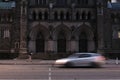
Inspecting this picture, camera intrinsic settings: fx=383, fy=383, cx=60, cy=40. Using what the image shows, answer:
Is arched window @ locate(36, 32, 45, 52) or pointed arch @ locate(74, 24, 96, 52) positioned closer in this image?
pointed arch @ locate(74, 24, 96, 52)

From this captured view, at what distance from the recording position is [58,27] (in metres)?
62.2

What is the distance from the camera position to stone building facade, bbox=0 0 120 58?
61.6 metres

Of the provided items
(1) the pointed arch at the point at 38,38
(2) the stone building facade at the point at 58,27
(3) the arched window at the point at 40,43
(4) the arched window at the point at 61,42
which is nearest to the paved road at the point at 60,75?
(2) the stone building facade at the point at 58,27

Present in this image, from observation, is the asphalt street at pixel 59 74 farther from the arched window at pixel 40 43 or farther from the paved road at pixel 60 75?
the arched window at pixel 40 43

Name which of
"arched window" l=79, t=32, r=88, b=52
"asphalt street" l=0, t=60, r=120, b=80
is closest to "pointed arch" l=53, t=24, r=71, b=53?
"arched window" l=79, t=32, r=88, b=52

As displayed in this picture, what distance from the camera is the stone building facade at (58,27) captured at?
202 ft

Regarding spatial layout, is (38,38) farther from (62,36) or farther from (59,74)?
(59,74)

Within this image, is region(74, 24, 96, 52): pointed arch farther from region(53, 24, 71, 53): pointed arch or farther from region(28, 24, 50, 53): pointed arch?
region(28, 24, 50, 53): pointed arch

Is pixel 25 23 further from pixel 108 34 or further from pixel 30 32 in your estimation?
pixel 108 34

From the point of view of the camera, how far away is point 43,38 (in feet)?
206

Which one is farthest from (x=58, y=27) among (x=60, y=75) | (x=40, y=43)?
(x=60, y=75)

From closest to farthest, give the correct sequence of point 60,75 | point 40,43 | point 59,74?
point 60,75, point 59,74, point 40,43

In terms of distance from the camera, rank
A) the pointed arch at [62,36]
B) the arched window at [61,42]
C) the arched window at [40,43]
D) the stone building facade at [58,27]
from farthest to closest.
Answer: the arched window at [61,42] < the arched window at [40,43] < the pointed arch at [62,36] < the stone building facade at [58,27]

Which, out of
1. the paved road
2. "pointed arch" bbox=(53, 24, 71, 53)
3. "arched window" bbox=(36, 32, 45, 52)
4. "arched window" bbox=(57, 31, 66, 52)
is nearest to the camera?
the paved road
